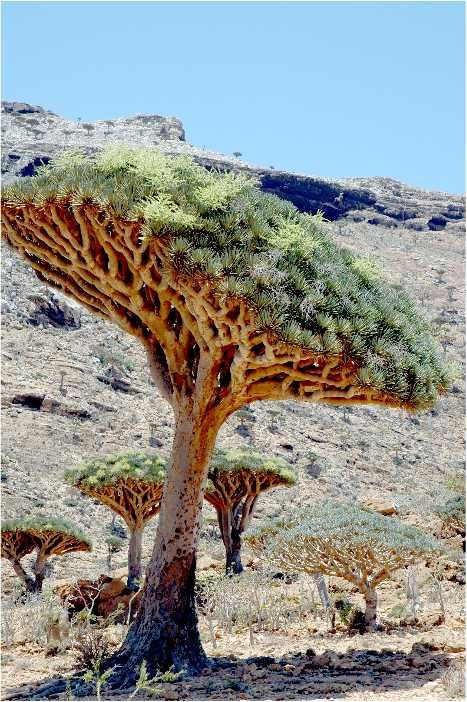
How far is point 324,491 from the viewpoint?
3127 centimetres

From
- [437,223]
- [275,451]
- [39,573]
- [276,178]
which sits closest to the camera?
[39,573]

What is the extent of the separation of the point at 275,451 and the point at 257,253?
26.9 metres

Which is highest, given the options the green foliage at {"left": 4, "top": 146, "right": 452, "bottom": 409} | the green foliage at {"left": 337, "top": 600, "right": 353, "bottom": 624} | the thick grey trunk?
the green foliage at {"left": 4, "top": 146, "right": 452, "bottom": 409}

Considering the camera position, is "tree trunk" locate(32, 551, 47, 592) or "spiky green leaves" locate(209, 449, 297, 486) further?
"spiky green leaves" locate(209, 449, 297, 486)

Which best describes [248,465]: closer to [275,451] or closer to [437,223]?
[275,451]

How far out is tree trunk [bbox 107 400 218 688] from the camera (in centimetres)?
742

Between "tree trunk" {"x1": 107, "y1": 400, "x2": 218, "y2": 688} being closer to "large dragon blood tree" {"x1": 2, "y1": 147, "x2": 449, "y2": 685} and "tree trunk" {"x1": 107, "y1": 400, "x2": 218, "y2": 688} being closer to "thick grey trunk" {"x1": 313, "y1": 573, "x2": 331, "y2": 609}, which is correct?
"large dragon blood tree" {"x1": 2, "y1": 147, "x2": 449, "y2": 685}

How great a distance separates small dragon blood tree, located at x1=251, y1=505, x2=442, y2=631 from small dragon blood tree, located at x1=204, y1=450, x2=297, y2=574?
21.6 ft

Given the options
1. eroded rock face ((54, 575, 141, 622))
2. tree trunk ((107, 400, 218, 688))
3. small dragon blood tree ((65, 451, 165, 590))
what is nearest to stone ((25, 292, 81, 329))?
small dragon blood tree ((65, 451, 165, 590))

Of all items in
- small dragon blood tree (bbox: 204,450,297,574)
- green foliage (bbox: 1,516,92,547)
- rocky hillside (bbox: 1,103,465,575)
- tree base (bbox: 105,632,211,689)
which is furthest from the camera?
rocky hillside (bbox: 1,103,465,575)

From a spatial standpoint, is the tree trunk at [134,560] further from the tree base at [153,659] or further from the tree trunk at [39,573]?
the tree base at [153,659]

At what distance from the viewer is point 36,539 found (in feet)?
60.2

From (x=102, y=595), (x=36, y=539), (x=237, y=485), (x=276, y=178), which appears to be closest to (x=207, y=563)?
(x=237, y=485)

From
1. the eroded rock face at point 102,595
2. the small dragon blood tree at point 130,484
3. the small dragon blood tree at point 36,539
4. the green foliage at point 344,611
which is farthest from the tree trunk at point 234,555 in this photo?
the green foliage at point 344,611
